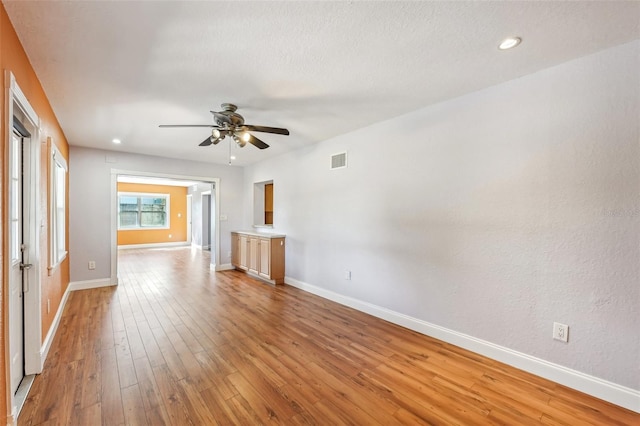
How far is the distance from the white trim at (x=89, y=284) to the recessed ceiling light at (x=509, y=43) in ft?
20.6

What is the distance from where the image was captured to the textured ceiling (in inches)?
61.1

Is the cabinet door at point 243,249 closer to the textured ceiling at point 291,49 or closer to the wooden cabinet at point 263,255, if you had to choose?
the wooden cabinet at point 263,255

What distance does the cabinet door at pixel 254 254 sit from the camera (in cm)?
523

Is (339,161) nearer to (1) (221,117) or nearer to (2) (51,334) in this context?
(1) (221,117)

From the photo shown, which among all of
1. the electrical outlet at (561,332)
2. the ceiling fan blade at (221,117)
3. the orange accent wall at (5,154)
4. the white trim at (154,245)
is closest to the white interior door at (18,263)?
the orange accent wall at (5,154)

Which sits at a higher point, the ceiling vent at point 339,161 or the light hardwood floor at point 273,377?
the ceiling vent at point 339,161

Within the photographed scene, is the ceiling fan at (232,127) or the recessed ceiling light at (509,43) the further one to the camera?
the ceiling fan at (232,127)

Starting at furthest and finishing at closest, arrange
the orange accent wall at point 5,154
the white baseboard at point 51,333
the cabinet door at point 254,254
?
the cabinet door at point 254,254, the white baseboard at point 51,333, the orange accent wall at point 5,154

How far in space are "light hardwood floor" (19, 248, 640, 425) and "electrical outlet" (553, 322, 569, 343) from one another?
0.36 meters

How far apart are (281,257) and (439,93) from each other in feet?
11.8

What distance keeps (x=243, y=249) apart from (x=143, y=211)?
20.1 feet

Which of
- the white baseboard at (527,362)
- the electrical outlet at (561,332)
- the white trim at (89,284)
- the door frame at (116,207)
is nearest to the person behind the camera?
the white baseboard at (527,362)

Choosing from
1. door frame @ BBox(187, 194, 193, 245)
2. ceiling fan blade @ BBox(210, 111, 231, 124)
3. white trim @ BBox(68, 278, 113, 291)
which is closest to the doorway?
ceiling fan blade @ BBox(210, 111, 231, 124)

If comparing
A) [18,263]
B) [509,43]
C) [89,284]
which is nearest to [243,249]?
[89,284]
